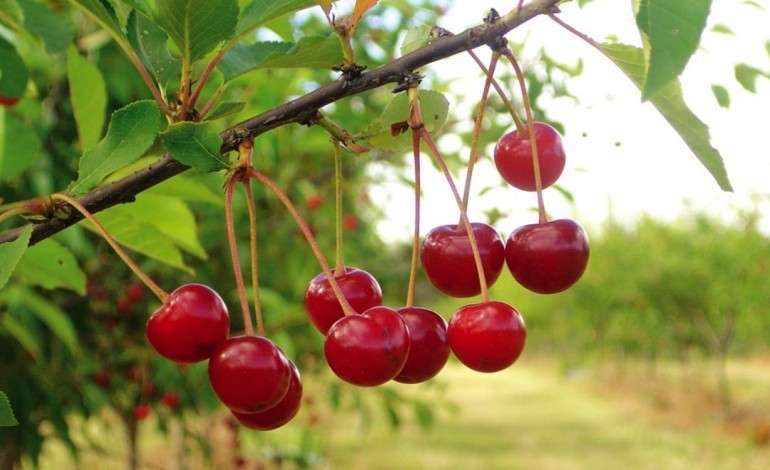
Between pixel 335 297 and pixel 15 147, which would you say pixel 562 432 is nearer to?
pixel 15 147

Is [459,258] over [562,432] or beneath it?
over

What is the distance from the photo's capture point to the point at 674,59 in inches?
25.2

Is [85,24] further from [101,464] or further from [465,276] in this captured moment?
[101,464]

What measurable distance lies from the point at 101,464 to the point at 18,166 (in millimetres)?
8209

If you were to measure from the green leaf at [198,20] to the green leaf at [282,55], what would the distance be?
0.06 metres

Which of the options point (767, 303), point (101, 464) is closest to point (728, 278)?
point (767, 303)

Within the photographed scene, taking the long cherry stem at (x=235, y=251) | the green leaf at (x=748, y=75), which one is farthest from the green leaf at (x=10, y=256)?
the green leaf at (x=748, y=75)

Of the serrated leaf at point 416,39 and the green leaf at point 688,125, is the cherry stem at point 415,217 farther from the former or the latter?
the green leaf at point 688,125

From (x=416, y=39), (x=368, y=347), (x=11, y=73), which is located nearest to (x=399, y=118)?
(x=416, y=39)

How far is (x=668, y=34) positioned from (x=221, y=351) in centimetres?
54

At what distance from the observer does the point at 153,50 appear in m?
1.01

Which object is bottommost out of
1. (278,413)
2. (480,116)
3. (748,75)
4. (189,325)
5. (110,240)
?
(278,413)

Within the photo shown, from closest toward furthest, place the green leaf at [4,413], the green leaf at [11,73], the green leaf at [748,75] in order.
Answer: the green leaf at [4,413]
the green leaf at [11,73]
the green leaf at [748,75]

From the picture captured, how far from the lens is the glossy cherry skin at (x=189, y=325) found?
33.9 inches
